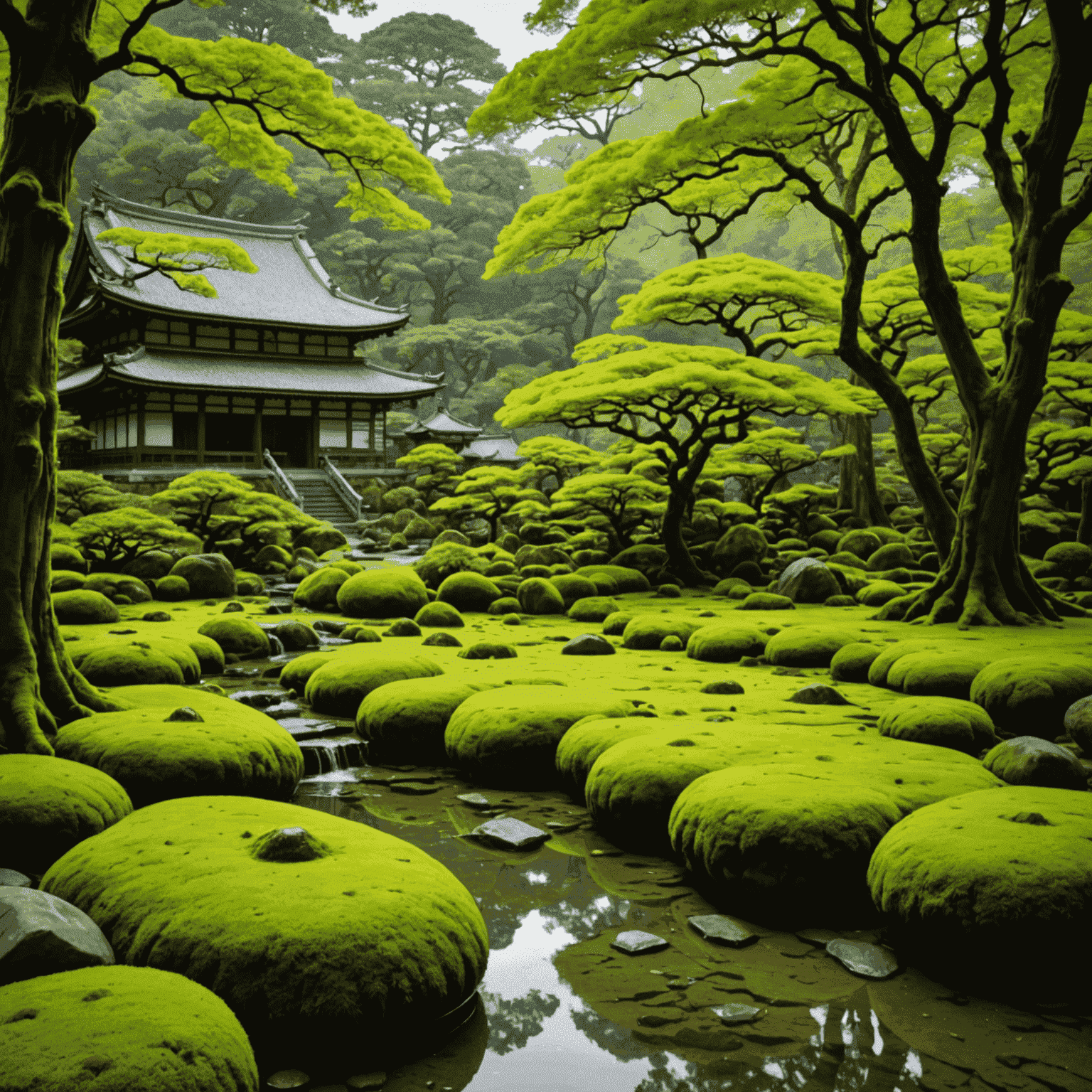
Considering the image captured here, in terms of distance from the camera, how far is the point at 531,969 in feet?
11.4

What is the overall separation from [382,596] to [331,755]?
705 centimetres

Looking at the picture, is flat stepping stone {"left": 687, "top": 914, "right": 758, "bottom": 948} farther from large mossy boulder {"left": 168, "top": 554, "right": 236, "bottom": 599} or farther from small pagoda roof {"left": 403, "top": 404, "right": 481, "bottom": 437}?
small pagoda roof {"left": 403, "top": 404, "right": 481, "bottom": 437}

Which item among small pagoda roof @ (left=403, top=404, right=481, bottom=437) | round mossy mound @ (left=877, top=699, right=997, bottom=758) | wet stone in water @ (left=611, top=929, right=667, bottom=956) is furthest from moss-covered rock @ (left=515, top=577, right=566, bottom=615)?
small pagoda roof @ (left=403, top=404, right=481, bottom=437)

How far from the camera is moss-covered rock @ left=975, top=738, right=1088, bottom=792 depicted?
15.4 feet

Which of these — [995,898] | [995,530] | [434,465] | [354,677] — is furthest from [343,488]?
[995,898]

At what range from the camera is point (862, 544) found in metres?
19.2

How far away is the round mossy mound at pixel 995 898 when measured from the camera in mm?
3141

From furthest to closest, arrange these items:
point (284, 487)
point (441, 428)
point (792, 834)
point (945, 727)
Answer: point (441, 428)
point (284, 487)
point (945, 727)
point (792, 834)

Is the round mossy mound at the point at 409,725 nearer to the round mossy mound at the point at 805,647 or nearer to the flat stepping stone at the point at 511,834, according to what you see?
the flat stepping stone at the point at 511,834

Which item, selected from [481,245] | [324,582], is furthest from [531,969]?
[481,245]

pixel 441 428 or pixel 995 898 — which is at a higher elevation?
pixel 441 428

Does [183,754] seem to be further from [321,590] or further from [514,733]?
[321,590]

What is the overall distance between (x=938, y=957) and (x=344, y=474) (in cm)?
2704

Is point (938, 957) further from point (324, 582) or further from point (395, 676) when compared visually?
point (324, 582)
